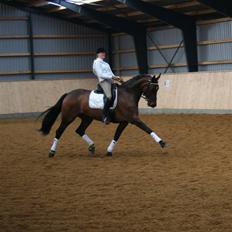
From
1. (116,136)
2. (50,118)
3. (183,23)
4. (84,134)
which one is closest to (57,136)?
(50,118)

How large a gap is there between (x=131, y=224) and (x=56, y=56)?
2402 centimetres

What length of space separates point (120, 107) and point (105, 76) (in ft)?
2.19

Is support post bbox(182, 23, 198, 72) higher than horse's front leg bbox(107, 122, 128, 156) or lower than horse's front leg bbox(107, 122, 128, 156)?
higher

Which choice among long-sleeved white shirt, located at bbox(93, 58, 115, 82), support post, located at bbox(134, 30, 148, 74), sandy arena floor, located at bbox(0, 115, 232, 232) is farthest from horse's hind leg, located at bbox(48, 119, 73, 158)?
support post, located at bbox(134, 30, 148, 74)

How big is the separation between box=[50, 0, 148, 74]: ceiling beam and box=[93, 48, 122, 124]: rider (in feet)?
51.9

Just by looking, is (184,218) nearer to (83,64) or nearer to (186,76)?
(186,76)

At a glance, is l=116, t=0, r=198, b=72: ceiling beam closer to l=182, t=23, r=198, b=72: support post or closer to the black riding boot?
l=182, t=23, r=198, b=72: support post

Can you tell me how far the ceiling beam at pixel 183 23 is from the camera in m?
24.4

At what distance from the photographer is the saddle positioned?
12.1m

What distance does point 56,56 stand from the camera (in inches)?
1166

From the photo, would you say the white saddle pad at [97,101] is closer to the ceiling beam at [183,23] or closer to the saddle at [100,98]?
the saddle at [100,98]

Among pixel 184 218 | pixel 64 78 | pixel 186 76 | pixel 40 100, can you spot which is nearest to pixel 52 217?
pixel 184 218

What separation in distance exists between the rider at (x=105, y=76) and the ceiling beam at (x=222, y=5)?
401 inches

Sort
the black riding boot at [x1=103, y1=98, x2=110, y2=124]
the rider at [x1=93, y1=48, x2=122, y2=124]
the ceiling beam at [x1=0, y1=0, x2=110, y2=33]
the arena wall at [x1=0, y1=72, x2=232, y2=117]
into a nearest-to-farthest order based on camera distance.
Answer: the rider at [x1=93, y1=48, x2=122, y2=124] < the black riding boot at [x1=103, y1=98, x2=110, y2=124] < the arena wall at [x1=0, y1=72, x2=232, y2=117] < the ceiling beam at [x1=0, y1=0, x2=110, y2=33]
